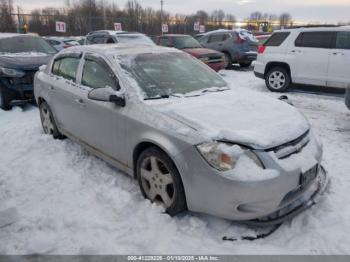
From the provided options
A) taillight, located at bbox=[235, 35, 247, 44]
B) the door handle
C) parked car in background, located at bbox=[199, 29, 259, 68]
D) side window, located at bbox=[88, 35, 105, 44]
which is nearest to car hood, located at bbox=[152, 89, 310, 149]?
the door handle

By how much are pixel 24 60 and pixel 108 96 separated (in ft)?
16.2

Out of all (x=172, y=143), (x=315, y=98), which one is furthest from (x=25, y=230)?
(x=315, y=98)

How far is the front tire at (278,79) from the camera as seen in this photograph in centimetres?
908

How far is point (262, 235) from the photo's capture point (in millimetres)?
2959

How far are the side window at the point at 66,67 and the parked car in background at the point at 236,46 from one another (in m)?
10.0

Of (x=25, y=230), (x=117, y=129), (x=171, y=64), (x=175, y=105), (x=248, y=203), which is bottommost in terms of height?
(x=25, y=230)

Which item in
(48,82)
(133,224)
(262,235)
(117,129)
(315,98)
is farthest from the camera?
(315,98)

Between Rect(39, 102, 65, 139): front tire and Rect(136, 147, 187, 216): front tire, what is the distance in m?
2.45

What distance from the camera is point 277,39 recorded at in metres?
9.27

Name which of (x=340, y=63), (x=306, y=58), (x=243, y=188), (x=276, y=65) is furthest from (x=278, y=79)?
(x=243, y=188)

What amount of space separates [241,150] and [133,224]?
4.16 ft

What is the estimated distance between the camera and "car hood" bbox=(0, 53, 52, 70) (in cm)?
711

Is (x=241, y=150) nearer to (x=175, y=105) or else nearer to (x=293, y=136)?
(x=293, y=136)

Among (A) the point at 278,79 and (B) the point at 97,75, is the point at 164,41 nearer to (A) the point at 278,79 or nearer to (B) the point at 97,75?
(A) the point at 278,79
